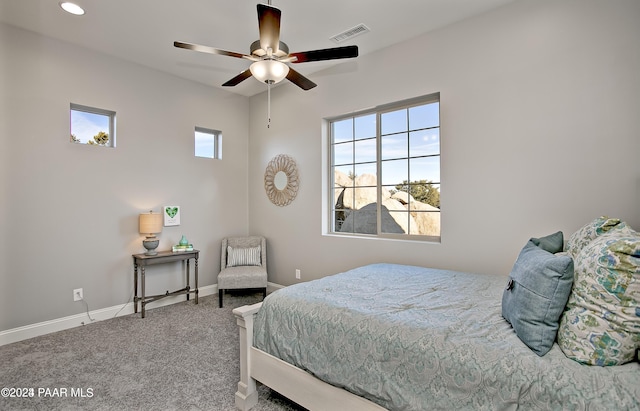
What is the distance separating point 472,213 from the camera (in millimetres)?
2922

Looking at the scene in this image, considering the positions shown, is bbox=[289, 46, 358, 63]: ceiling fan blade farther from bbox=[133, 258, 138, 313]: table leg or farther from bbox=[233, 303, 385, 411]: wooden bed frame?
bbox=[133, 258, 138, 313]: table leg

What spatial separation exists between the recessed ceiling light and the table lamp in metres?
2.05

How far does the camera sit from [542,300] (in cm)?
130

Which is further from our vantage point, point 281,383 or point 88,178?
point 88,178

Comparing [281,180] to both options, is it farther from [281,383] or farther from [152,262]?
Result: [281,383]

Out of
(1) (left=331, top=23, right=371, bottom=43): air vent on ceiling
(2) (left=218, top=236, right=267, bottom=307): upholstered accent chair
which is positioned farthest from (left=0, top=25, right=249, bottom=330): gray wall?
(1) (left=331, top=23, right=371, bottom=43): air vent on ceiling

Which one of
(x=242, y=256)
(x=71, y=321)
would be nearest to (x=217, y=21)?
(x=242, y=256)

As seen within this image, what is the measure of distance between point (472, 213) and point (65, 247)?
412 cm

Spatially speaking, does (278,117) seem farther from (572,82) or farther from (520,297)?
(520,297)

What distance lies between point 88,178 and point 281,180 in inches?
88.9

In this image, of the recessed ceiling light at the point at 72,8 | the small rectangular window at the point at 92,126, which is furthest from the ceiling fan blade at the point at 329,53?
the small rectangular window at the point at 92,126

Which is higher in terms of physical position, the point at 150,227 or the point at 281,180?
the point at 281,180

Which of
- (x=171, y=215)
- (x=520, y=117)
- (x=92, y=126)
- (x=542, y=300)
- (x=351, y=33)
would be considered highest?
(x=351, y=33)

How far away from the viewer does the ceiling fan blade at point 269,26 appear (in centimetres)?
199
